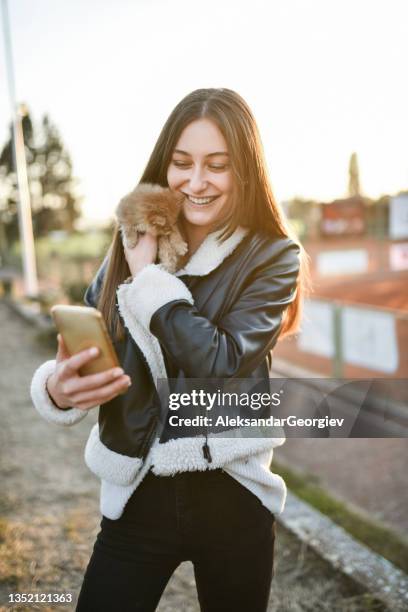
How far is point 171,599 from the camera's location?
7.55ft

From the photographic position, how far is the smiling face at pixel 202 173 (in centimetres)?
136

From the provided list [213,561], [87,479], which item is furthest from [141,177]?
[87,479]

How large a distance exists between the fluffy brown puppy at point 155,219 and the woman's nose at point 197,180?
0.18 ft

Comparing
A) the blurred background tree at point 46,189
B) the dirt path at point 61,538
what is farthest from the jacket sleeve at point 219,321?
the blurred background tree at point 46,189

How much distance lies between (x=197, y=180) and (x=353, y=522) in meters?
2.42

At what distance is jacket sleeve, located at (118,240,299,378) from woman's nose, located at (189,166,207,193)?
25cm

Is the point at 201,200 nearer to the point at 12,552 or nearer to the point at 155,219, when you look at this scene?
the point at 155,219

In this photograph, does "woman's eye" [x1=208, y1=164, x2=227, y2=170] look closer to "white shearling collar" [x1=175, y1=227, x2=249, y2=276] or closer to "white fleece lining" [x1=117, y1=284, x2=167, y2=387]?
"white shearling collar" [x1=175, y1=227, x2=249, y2=276]

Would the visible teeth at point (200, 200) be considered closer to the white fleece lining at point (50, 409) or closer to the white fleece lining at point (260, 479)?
the white fleece lining at point (50, 409)

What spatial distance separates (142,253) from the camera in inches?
52.3

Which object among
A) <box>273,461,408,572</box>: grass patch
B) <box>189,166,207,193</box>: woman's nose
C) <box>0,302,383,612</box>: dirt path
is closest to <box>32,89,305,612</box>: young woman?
<box>189,166,207,193</box>: woman's nose

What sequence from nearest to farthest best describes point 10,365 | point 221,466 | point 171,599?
point 221,466
point 171,599
point 10,365

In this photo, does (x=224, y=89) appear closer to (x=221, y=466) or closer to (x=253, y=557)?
(x=221, y=466)

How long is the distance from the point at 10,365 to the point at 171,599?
15.8ft
